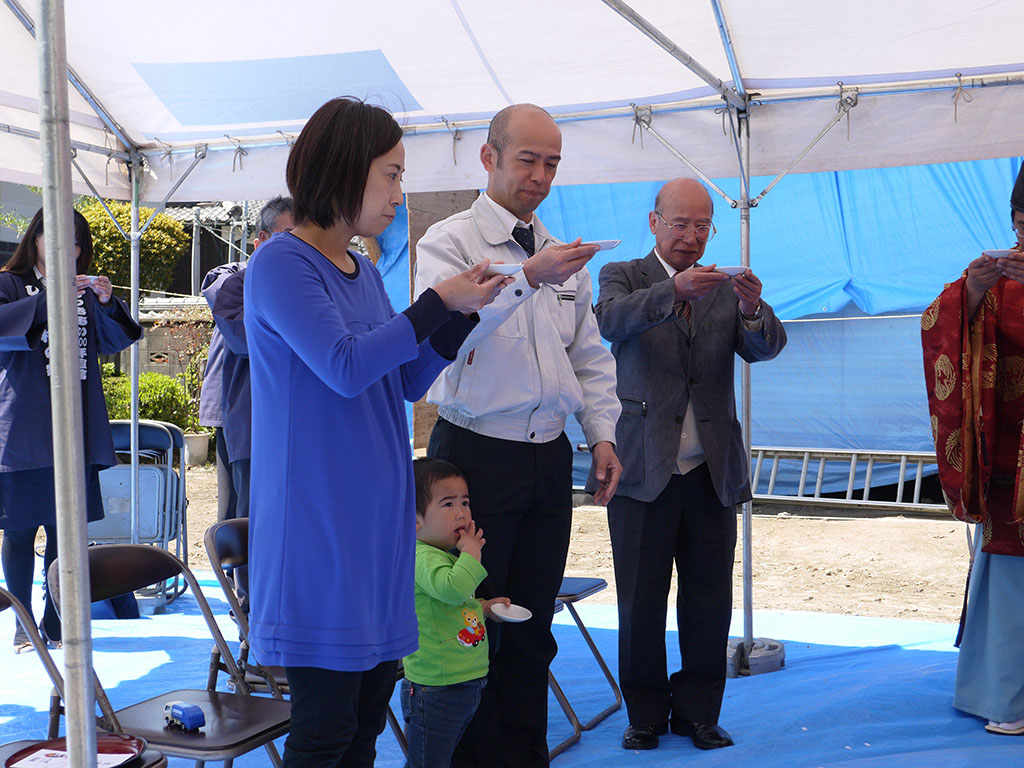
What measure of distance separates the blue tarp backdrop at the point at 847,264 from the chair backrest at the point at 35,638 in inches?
258

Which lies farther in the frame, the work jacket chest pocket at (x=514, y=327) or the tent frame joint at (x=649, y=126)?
the tent frame joint at (x=649, y=126)

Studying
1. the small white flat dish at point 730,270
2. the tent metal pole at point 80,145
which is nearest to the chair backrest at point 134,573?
the small white flat dish at point 730,270

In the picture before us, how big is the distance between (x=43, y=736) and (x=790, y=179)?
664cm

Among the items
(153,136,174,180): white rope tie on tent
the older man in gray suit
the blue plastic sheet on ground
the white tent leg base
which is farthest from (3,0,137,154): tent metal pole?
the white tent leg base

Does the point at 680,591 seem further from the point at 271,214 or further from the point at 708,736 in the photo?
the point at 271,214

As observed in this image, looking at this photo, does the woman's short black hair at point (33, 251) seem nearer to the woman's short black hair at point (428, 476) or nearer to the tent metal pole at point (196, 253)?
the woman's short black hair at point (428, 476)

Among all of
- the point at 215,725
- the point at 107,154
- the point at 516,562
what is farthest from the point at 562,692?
the point at 107,154

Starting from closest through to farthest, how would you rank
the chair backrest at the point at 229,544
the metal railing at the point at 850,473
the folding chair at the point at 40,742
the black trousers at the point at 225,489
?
1. the folding chair at the point at 40,742
2. the chair backrest at the point at 229,544
3. the black trousers at the point at 225,489
4. the metal railing at the point at 850,473

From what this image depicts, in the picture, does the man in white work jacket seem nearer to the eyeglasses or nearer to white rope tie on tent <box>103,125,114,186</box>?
the eyeglasses

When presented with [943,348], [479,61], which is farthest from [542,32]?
[943,348]

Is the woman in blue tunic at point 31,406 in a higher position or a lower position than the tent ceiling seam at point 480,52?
lower

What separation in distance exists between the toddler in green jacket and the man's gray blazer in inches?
35.4

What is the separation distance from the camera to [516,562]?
2.47 m

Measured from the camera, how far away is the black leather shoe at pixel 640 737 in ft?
10.0
